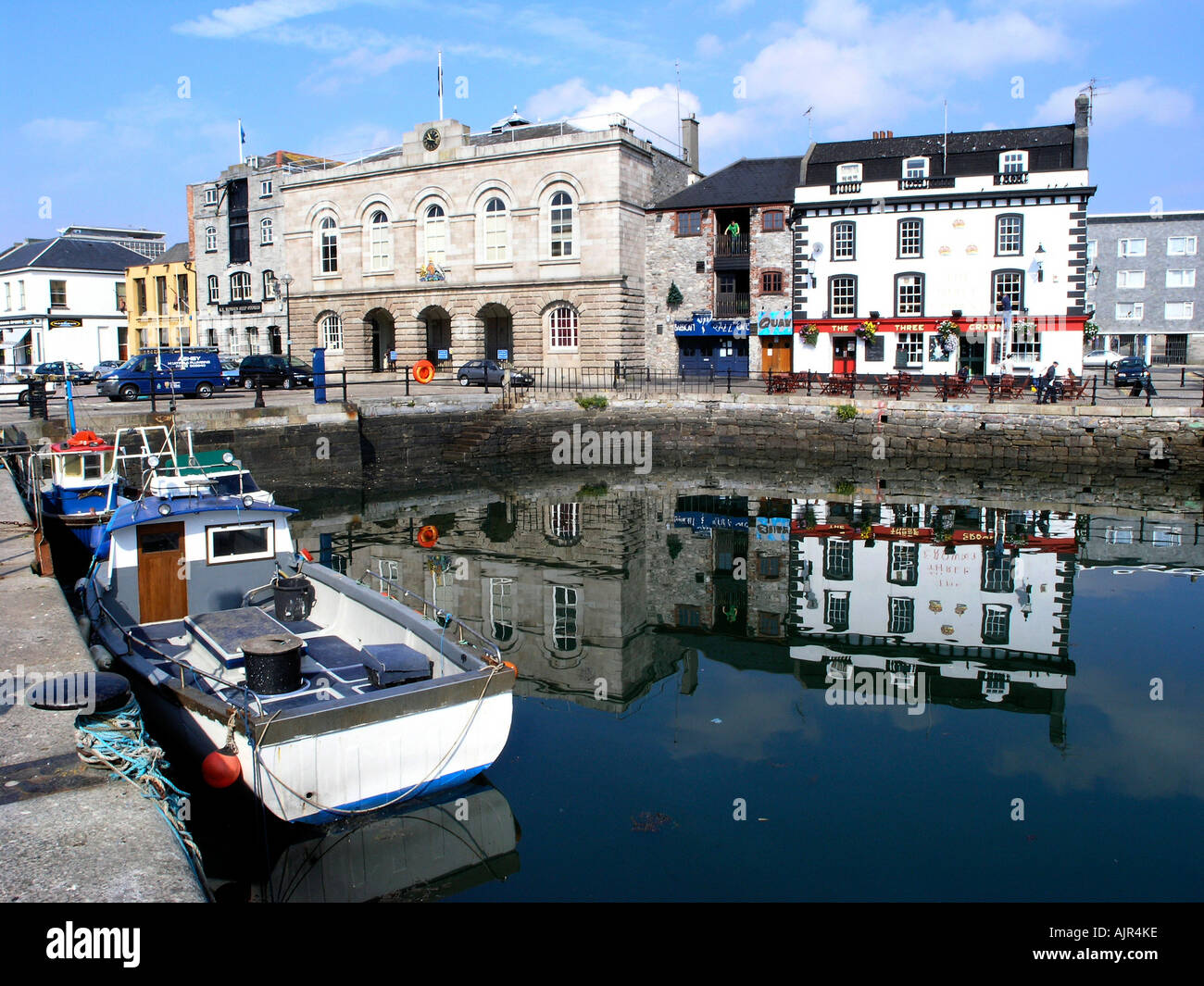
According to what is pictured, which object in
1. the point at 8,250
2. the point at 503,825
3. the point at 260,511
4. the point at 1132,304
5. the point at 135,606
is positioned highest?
the point at 8,250

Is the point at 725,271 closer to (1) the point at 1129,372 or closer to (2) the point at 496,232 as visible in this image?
(2) the point at 496,232

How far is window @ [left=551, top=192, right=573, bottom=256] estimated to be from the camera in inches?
1548

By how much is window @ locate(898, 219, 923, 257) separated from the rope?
34438 mm

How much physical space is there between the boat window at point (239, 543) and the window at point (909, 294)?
30161mm

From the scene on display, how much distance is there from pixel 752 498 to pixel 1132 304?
39514mm

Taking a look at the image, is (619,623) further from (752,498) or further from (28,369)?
(28,369)

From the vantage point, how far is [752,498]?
24.3m

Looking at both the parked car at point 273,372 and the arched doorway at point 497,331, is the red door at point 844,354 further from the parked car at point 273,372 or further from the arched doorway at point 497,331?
the parked car at point 273,372

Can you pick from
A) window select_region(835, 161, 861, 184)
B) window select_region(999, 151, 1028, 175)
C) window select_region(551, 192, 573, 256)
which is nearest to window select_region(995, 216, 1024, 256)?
window select_region(999, 151, 1028, 175)

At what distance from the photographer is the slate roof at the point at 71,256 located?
52.4m

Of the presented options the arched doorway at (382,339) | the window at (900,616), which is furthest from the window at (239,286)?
the window at (900,616)

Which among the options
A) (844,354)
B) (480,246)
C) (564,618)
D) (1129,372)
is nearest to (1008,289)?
(1129,372)

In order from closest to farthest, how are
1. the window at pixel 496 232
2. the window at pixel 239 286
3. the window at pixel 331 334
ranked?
the window at pixel 496 232
the window at pixel 331 334
the window at pixel 239 286

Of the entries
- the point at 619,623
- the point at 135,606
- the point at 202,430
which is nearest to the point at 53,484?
the point at 202,430
